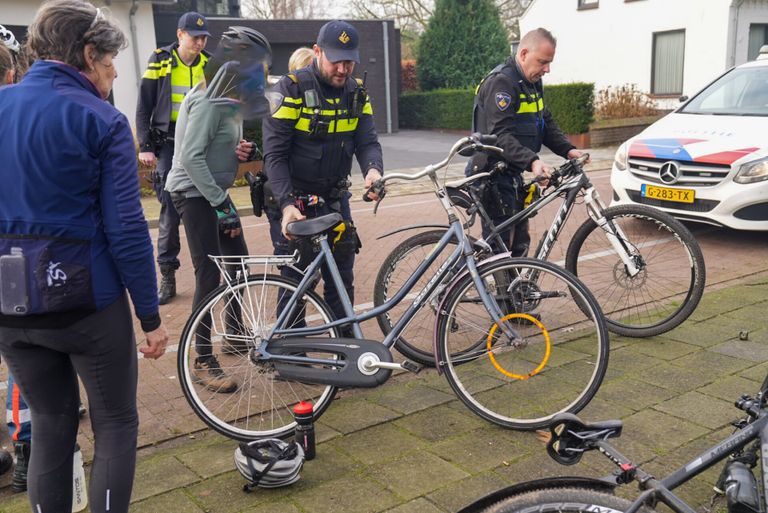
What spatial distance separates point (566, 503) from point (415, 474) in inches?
61.2

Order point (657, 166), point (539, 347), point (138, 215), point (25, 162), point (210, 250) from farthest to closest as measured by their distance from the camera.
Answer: point (657, 166), point (210, 250), point (539, 347), point (138, 215), point (25, 162)

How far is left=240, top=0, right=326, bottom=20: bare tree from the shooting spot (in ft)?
132

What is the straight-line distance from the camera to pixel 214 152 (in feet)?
14.1

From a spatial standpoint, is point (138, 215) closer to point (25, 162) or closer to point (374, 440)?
point (25, 162)

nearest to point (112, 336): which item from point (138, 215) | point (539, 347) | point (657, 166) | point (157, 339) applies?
point (157, 339)

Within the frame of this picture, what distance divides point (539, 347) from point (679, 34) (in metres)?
22.0

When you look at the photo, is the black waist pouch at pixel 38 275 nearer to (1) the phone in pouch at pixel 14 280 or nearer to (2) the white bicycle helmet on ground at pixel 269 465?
(1) the phone in pouch at pixel 14 280

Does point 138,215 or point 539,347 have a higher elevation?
point 138,215

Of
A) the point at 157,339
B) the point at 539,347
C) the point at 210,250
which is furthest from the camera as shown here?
the point at 210,250

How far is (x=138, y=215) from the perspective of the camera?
8.02 feet

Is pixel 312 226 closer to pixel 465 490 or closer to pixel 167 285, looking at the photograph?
pixel 465 490

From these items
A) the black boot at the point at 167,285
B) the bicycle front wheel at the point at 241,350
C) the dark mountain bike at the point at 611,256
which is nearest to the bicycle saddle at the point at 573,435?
the bicycle front wheel at the point at 241,350

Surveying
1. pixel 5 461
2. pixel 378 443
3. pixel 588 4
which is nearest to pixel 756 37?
pixel 588 4

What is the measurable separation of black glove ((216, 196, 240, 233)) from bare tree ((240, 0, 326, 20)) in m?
37.0
